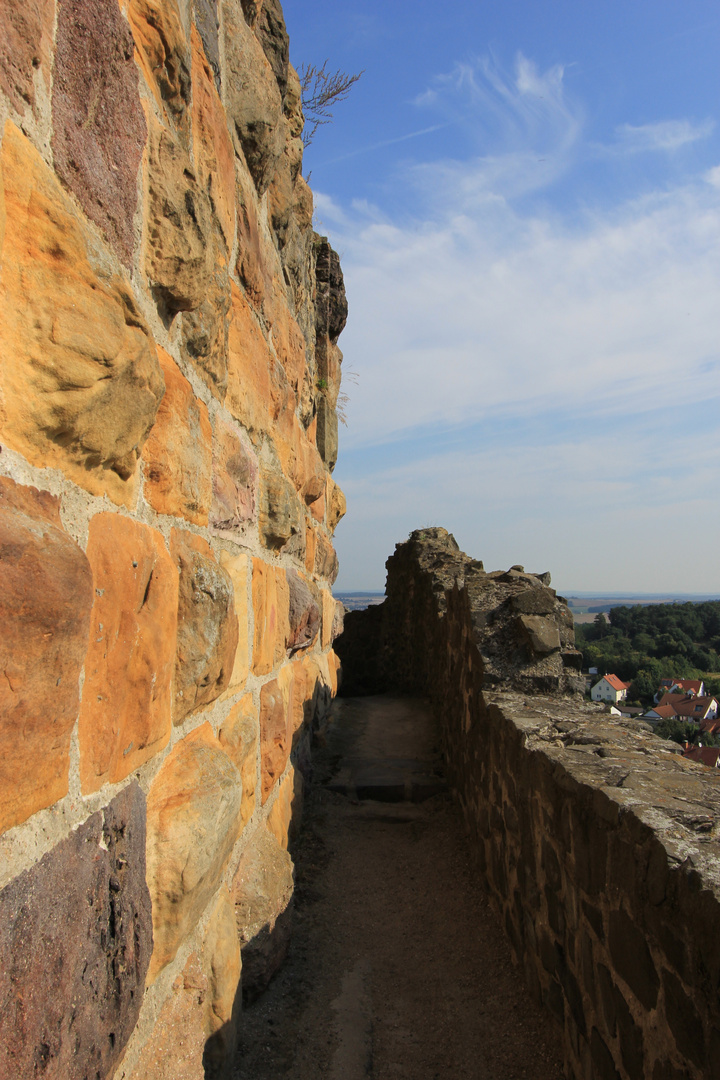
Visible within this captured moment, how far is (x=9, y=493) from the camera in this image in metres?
0.59

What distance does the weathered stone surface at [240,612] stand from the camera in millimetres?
1478

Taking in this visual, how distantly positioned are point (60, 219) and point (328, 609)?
3.77 m

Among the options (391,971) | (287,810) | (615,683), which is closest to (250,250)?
(287,810)

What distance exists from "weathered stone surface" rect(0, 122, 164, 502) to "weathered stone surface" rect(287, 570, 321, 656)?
1.57 m

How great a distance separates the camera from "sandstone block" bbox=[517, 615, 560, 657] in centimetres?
287

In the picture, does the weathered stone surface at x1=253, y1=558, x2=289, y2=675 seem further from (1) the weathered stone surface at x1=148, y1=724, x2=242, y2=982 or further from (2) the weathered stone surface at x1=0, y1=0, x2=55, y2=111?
(2) the weathered stone surface at x1=0, y1=0, x2=55, y2=111

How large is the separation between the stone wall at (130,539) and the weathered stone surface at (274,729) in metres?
0.07

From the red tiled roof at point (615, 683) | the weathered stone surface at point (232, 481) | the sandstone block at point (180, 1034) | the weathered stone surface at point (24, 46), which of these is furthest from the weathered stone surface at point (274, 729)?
the red tiled roof at point (615, 683)

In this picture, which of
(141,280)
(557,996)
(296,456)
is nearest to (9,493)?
(141,280)

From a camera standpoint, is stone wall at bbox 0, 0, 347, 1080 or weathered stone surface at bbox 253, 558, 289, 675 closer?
stone wall at bbox 0, 0, 347, 1080

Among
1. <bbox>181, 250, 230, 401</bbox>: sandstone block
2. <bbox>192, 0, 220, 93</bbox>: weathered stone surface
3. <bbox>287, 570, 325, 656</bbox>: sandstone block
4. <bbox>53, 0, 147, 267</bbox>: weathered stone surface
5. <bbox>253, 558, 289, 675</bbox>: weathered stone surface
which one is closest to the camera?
<bbox>53, 0, 147, 267</bbox>: weathered stone surface

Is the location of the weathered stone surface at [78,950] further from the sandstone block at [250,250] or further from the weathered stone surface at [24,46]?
the sandstone block at [250,250]

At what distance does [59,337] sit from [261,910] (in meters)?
1.53

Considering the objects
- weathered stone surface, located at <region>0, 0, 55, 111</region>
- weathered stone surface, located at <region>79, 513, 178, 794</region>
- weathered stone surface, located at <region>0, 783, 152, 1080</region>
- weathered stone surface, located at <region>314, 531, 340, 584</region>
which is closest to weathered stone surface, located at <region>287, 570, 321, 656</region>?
weathered stone surface, located at <region>314, 531, 340, 584</region>
